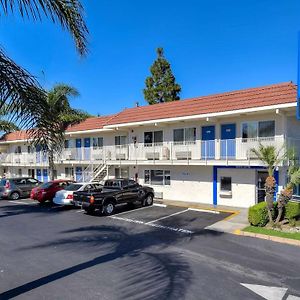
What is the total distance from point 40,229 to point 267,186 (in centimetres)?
1007

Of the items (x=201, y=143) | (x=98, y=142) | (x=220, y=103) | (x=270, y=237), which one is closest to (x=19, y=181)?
(x=98, y=142)

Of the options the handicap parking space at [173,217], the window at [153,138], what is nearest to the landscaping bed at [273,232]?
the handicap parking space at [173,217]

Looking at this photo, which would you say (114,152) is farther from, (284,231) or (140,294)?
(140,294)

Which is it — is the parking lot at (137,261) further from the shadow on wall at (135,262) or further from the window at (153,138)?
the window at (153,138)

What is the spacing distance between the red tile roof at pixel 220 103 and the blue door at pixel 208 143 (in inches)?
50.9

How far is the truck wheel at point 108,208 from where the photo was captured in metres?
16.3

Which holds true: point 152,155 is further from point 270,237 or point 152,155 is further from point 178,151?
point 270,237

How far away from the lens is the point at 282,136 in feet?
52.9

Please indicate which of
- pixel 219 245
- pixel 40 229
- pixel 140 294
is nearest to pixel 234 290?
pixel 140 294

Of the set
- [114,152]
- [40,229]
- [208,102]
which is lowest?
[40,229]

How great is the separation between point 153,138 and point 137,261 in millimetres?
14075

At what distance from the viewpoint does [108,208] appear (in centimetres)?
1647

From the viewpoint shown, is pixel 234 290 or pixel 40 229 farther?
pixel 40 229

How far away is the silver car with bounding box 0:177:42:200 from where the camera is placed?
A: 2467 cm
